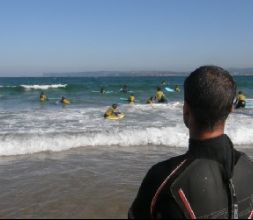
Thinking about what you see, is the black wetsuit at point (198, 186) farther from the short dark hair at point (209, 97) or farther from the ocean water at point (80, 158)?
the ocean water at point (80, 158)

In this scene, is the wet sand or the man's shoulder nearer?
the man's shoulder

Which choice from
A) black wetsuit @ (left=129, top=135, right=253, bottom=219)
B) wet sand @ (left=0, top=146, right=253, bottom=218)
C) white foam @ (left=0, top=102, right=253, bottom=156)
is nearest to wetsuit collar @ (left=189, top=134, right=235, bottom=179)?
black wetsuit @ (left=129, top=135, right=253, bottom=219)

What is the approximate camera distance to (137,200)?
73.9 inches

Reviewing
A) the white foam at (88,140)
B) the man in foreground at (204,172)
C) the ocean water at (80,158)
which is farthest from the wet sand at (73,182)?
the man in foreground at (204,172)

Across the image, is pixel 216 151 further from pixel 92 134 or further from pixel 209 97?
pixel 92 134

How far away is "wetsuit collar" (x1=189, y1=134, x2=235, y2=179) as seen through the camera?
1.82 m

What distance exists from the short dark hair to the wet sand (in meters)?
3.95

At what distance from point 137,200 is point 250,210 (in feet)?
1.62

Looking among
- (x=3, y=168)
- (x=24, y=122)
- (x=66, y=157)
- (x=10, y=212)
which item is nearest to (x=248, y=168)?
(x=10, y=212)

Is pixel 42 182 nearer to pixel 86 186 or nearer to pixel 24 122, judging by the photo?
pixel 86 186

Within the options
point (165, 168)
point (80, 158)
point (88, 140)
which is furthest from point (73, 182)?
point (165, 168)

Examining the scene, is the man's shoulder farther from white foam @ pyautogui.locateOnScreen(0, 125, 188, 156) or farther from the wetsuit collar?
white foam @ pyautogui.locateOnScreen(0, 125, 188, 156)

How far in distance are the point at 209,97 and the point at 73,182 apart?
19.3ft

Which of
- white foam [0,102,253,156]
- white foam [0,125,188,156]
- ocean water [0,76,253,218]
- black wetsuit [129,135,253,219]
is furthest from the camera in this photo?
white foam [0,102,253,156]
